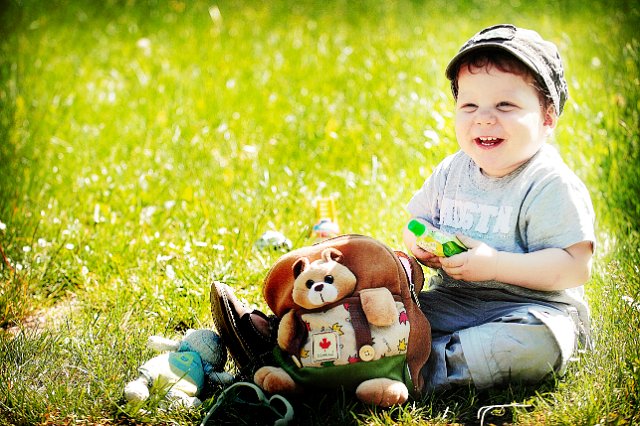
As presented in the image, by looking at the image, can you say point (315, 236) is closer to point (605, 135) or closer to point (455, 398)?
point (455, 398)

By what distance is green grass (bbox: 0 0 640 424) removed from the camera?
2695 millimetres

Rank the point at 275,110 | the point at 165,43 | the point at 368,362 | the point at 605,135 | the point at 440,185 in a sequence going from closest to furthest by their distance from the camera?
the point at 368,362 → the point at 440,185 → the point at 605,135 → the point at 275,110 → the point at 165,43

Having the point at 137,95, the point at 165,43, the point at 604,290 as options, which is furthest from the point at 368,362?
the point at 165,43

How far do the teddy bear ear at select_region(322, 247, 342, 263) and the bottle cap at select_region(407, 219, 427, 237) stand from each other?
27cm

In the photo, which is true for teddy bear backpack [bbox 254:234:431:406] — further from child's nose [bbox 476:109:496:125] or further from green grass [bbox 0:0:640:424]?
child's nose [bbox 476:109:496:125]

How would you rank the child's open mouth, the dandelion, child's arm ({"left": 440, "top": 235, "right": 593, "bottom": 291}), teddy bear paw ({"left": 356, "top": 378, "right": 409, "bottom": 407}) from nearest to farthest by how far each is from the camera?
teddy bear paw ({"left": 356, "top": 378, "right": 409, "bottom": 407}), child's arm ({"left": 440, "top": 235, "right": 593, "bottom": 291}), the child's open mouth, the dandelion

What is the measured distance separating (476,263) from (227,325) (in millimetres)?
803

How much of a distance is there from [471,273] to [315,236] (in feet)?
3.89

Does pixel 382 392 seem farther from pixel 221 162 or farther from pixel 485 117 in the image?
pixel 221 162

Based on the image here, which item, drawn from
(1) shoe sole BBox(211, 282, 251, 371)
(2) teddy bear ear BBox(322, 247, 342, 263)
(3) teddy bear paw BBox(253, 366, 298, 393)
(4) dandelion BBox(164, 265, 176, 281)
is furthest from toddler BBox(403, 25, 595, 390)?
(4) dandelion BBox(164, 265, 176, 281)

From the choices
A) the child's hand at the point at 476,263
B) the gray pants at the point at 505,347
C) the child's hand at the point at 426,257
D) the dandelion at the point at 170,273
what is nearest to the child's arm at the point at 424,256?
the child's hand at the point at 426,257

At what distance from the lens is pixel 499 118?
2.67 metres

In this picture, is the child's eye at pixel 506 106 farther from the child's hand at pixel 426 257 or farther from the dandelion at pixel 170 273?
the dandelion at pixel 170 273

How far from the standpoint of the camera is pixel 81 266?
3.65 m
